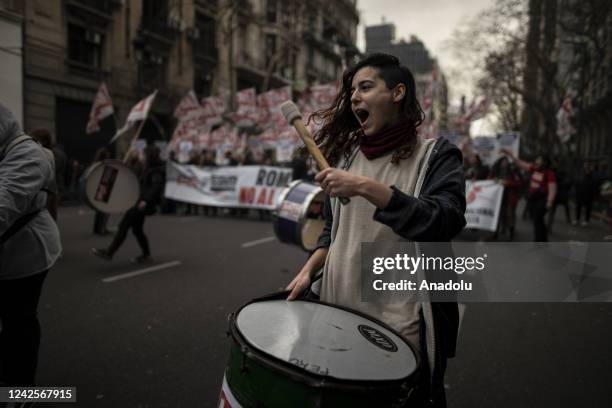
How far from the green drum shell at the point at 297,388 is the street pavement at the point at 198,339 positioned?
1.83 metres

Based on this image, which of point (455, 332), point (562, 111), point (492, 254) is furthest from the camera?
point (562, 111)

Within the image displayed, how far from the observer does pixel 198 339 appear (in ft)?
13.4

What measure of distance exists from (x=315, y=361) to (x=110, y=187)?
5.67 meters

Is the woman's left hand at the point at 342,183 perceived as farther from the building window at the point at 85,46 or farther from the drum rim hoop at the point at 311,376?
the building window at the point at 85,46

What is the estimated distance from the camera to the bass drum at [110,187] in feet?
20.0

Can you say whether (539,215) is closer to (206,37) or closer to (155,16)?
(155,16)

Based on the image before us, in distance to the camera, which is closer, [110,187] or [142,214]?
[110,187]

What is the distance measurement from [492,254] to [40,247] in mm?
7583

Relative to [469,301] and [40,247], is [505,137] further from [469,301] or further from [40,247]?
[40,247]

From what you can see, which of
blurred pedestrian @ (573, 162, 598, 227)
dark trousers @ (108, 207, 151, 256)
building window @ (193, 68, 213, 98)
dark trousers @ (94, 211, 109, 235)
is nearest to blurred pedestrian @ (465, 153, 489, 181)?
blurred pedestrian @ (573, 162, 598, 227)

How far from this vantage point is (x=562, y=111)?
17.2m

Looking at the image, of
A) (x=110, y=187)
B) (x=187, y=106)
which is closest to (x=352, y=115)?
(x=110, y=187)

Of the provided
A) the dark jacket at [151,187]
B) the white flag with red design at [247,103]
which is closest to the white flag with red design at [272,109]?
the white flag with red design at [247,103]

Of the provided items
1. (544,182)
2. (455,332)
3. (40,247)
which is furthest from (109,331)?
(544,182)
